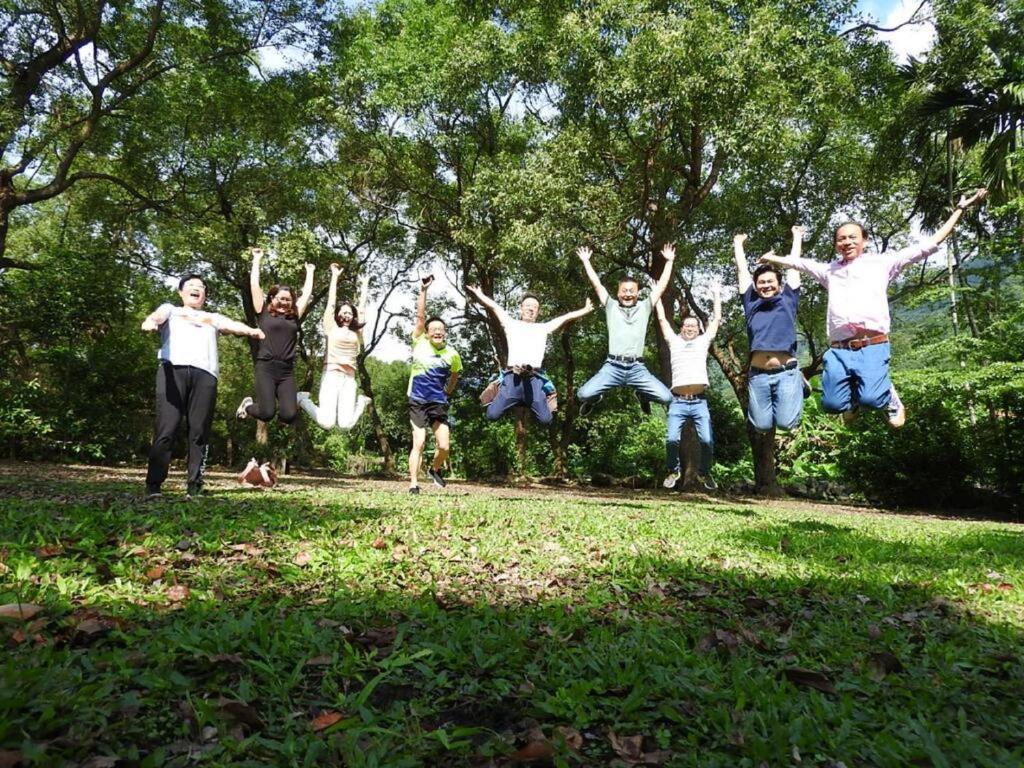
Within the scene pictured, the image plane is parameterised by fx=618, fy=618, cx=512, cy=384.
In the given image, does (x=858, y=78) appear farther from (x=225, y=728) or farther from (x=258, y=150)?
(x=225, y=728)

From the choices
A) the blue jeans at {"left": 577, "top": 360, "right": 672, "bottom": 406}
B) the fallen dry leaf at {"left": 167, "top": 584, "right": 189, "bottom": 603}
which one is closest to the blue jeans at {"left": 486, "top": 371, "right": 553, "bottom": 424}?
the blue jeans at {"left": 577, "top": 360, "right": 672, "bottom": 406}

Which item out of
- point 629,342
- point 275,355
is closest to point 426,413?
point 275,355

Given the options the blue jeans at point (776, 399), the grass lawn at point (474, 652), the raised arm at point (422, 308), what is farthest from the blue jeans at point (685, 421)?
the raised arm at point (422, 308)

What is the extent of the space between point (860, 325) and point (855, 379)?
1.73 ft

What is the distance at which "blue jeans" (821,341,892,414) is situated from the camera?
591 cm

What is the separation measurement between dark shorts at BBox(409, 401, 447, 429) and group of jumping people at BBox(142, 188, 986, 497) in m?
0.02

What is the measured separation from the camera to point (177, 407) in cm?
624

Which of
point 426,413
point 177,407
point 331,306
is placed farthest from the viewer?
point 426,413

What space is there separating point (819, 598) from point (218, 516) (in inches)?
170

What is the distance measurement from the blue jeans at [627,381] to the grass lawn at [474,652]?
3.11m

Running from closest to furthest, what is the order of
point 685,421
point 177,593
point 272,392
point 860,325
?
point 177,593
point 860,325
point 272,392
point 685,421

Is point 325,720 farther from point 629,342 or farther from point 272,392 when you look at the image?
point 629,342

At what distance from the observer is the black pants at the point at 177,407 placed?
617 centimetres

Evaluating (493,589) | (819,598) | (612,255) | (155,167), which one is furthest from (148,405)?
(819,598)
